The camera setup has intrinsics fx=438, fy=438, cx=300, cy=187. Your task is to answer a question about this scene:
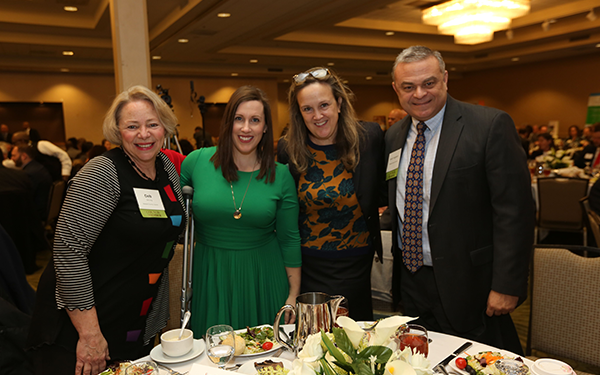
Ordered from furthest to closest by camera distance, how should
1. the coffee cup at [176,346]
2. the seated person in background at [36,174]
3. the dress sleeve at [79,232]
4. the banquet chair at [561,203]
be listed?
the seated person in background at [36,174] → the banquet chair at [561,203] → the dress sleeve at [79,232] → the coffee cup at [176,346]

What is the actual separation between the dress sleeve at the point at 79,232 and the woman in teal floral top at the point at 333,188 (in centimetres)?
93

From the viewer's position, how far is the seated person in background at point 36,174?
19.3 feet

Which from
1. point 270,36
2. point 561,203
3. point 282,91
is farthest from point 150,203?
point 282,91

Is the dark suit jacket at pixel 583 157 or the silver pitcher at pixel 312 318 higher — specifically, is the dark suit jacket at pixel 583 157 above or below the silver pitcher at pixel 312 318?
above

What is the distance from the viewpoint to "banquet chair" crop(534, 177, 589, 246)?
4.94 metres

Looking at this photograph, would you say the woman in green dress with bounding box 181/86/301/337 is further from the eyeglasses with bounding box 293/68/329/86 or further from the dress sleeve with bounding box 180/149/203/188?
the eyeglasses with bounding box 293/68/329/86

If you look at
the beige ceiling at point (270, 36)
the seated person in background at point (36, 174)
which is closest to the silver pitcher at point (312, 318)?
the beige ceiling at point (270, 36)

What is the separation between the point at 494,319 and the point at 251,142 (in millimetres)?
1356

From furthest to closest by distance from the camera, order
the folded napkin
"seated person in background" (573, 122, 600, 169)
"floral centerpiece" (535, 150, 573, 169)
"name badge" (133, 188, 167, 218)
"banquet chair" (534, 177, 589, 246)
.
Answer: "seated person in background" (573, 122, 600, 169) < "floral centerpiece" (535, 150, 573, 169) < "banquet chair" (534, 177, 589, 246) < "name badge" (133, 188, 167, 218) < the folded napkin

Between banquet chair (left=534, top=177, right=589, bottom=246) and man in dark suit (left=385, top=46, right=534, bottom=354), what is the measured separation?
143 inches

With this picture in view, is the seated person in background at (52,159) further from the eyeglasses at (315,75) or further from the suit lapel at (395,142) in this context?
the suit lapel at (395,142)

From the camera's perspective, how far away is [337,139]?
222 cm

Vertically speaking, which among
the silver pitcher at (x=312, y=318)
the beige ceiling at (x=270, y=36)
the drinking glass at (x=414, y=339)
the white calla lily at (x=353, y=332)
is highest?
the beige ceiling at (x=270, y=36)

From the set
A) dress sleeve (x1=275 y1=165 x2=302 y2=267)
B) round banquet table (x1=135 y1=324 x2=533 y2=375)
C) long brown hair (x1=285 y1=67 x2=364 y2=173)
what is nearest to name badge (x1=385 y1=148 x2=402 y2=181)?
long brown hair (x1=285 y1=67 x2=364 y2=173)
